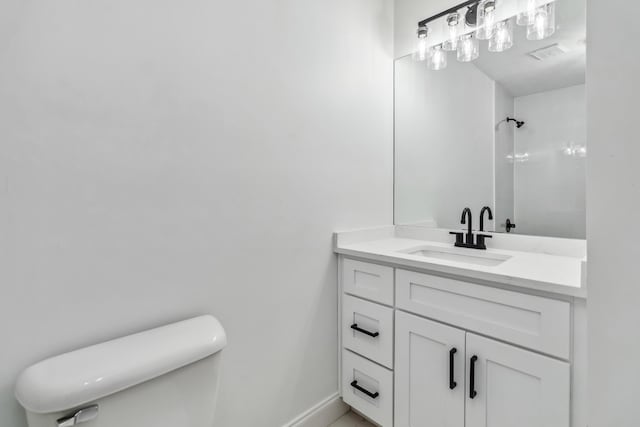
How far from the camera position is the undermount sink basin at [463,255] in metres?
1.43

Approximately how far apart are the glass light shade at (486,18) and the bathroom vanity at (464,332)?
1.03 meters

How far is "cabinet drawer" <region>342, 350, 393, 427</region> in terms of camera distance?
1358 millimetres

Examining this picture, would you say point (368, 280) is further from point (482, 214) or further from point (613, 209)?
point (613, 209)

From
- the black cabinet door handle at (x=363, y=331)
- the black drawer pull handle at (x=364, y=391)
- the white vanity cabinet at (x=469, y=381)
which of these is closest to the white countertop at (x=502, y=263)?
the white vanity cabinet at (x=469, y=381)

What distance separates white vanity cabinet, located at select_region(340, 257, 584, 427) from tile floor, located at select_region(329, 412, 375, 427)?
110 millimetres

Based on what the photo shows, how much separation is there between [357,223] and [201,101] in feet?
3.23

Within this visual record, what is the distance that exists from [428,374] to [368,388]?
370 mm

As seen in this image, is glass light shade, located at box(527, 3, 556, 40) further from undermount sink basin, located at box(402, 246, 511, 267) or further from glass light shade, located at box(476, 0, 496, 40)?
undermount sink basin, located at box(402, 246, 511, 267)

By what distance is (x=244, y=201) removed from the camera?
1.21 metres

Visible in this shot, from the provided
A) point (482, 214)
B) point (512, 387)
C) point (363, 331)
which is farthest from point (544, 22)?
point (363, 331)

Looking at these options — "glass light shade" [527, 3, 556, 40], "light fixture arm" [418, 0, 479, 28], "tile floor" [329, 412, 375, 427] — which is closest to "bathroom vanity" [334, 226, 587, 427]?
"tile floor" [329, 412, 375, 427]

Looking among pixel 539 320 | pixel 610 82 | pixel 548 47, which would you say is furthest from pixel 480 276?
pixel 548 47

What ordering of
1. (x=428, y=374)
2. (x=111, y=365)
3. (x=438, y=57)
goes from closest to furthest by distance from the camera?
(x=111, y=365), (x=428, y=374), (x=438, y=57)

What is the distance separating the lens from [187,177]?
1.05 m
